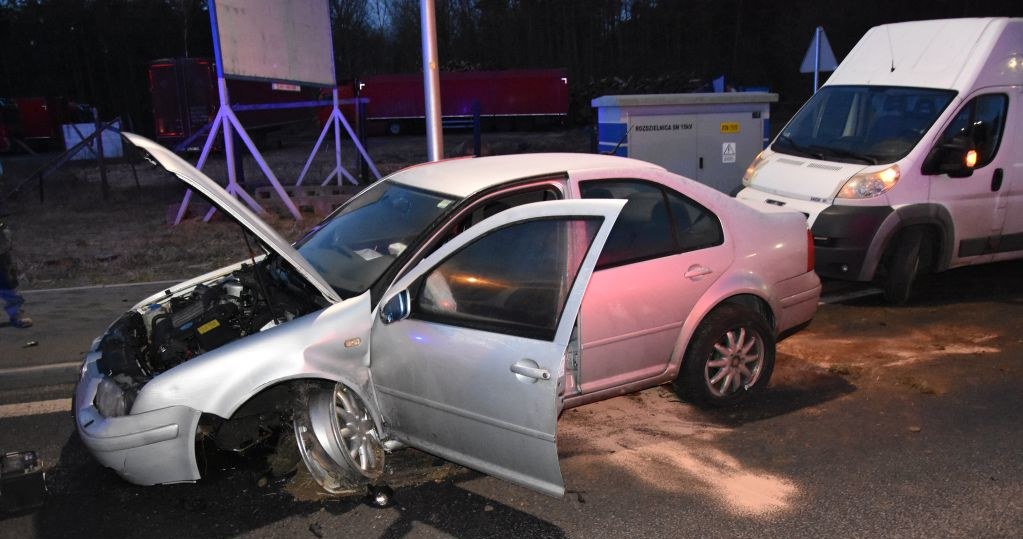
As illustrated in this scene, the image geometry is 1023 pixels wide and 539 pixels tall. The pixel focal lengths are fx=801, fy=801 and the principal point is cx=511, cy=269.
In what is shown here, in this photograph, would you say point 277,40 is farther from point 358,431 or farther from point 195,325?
point 358,431

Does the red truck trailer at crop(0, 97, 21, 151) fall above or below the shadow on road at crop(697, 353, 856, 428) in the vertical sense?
above

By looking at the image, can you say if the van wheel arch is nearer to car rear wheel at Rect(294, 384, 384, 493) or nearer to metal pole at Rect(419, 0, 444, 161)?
metal pole at Rect(419, 0, 444, 161)

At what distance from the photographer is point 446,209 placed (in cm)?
444

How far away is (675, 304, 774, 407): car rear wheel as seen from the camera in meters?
4.81

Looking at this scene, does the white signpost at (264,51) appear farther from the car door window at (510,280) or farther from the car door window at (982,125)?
the car door window at (982,125)

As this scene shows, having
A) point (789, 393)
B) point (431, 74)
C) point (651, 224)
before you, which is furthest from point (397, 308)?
point (431, 74)

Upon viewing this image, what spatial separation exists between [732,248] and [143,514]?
360 cm

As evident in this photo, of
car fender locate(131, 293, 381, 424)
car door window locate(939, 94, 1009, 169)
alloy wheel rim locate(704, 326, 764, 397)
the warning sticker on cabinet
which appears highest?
car door window locate(939, 94, 1009, 169)

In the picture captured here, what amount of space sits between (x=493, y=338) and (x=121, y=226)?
419 inches

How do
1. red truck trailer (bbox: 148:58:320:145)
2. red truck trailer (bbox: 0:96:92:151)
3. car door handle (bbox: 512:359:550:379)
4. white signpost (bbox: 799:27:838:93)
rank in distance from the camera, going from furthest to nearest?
red truck trailer (bbox: 0:96:92:151), red truck trailer (bbox: 148:58:320:145), white signpost (bbox: 799:27:838:93), car door handle (bbox: 512:359:550:379)

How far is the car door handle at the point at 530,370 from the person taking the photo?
11.0 ft

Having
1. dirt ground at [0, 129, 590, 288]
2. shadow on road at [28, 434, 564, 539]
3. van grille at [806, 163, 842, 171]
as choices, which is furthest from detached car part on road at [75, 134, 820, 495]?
dirt ground at [0, 129, 590, 288]

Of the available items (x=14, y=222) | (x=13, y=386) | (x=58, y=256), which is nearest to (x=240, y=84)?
(x=14, y=222)

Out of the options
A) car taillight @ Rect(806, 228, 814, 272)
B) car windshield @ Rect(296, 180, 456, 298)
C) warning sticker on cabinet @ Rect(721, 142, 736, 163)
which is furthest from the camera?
warning sticker on cabinet @ Rect(721, 142, 736, 163)
